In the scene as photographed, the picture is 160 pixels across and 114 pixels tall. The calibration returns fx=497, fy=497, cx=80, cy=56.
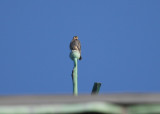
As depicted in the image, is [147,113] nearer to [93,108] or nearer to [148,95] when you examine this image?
[148,95]

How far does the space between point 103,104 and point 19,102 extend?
95 centimetres

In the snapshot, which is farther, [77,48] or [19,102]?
[77,48]

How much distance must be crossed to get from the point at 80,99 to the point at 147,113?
73cm

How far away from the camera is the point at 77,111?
17.4ft

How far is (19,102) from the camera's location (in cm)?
548

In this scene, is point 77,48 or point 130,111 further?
point 77,48

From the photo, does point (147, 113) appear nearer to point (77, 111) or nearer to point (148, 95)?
point (148, 95)

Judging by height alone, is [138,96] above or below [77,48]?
below

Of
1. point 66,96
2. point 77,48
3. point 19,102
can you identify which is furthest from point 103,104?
point 77,48

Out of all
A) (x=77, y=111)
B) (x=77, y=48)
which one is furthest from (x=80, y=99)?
(x=77, y=48)

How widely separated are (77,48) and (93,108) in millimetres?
5624

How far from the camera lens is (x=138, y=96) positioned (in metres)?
5.32

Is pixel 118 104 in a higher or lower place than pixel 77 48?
lower

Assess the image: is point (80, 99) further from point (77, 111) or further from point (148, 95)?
point (148, 95)
